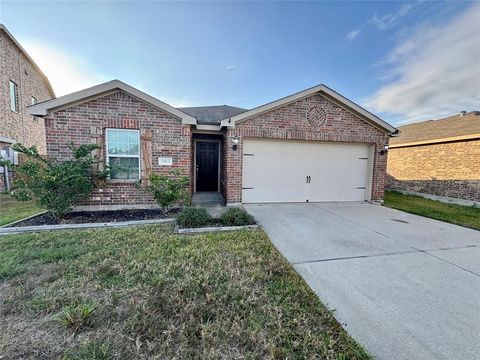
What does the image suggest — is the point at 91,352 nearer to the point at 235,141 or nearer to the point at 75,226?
the point at 75,226

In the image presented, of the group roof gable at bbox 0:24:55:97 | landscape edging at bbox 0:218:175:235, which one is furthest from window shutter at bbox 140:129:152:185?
roof gable at bbox 0:24:55:97

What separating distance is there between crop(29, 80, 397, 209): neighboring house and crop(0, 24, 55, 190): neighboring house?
8.29m

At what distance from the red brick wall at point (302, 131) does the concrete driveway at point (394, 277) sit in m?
2.07

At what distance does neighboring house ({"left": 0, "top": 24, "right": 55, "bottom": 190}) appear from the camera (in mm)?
10555

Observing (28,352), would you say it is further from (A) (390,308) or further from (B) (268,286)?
(A) (390,308)

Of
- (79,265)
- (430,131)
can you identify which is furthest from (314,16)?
(79,265)

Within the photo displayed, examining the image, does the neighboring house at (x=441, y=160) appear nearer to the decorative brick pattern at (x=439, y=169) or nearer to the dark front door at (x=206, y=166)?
the decorative brick pattern at (x=439, y=169)

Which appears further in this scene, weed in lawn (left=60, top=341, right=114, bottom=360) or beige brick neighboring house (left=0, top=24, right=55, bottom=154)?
beige brick neighboring house (left=0, top=24, right=55, bottom=154)

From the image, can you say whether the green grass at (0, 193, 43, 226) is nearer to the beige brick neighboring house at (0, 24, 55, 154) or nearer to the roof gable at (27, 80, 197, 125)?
the roof gable at (27, 80, 197, 125)

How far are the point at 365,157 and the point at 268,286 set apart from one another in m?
7.70

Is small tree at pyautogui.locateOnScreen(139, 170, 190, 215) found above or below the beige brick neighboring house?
below

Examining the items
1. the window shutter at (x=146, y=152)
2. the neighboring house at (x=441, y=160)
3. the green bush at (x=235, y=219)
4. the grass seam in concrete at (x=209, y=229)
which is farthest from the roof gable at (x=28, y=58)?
the neighboring house at (x=441, y=160)

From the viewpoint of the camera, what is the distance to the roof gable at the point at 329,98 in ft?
22.7

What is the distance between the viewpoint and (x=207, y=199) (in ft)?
26.0
